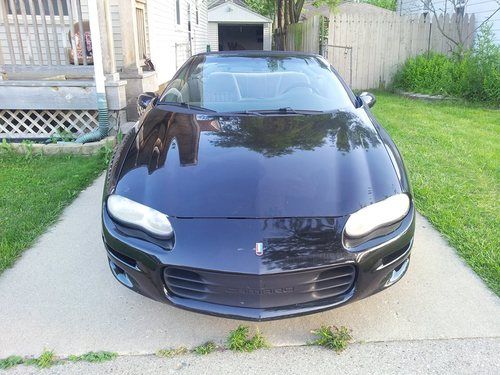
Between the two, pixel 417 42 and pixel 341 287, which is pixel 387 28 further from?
pixel 341 287

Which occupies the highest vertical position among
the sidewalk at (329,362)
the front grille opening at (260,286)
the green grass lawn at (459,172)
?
the front grille opening at (260,286)

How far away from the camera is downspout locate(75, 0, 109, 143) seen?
529cm

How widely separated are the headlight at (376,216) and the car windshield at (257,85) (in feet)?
3.70

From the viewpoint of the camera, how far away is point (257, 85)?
350cm

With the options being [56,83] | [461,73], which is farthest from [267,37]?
[56,83]

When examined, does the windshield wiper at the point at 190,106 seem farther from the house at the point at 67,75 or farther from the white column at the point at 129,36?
the white column at the point at 129,36

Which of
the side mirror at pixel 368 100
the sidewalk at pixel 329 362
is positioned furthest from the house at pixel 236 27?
the sidewalk at pixel 329 362

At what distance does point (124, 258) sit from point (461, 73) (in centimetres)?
923

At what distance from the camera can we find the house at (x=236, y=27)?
2823 cm

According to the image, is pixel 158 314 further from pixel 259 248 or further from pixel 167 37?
pixel 167 37

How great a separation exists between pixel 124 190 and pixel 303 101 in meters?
1.58

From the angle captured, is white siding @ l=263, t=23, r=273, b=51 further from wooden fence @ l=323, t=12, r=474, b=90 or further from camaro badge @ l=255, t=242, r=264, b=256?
camaro badge @ l=255, t=242, r=264, b=256

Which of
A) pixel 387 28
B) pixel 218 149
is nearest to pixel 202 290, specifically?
pixel 218 149

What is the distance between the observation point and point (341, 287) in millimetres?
2121
